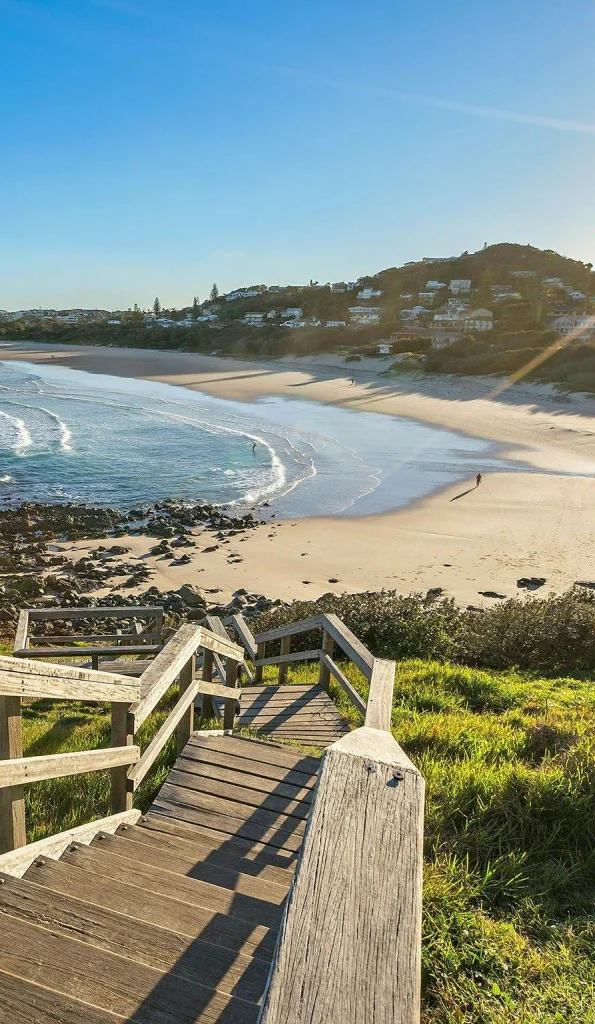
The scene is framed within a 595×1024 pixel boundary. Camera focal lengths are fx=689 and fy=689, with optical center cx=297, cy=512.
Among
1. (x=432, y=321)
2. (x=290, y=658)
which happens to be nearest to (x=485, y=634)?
(x=290, y=658)

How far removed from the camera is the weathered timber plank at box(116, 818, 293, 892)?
328 cm

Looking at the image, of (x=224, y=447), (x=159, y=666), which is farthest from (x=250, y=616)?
(x=224, y=447)

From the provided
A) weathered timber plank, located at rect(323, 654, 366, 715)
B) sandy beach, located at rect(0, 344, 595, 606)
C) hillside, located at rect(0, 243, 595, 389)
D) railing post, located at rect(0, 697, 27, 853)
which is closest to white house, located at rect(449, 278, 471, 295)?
hillside, located at rect(0, 243, 595, 389)

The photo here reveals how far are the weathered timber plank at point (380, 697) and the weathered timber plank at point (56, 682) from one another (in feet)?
3.83

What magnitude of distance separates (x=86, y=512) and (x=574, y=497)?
1783 centimetres

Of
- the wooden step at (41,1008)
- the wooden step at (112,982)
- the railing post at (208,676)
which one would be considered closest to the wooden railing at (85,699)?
the wooden step at (112,982)

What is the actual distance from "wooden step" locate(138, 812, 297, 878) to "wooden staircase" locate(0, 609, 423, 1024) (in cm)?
1

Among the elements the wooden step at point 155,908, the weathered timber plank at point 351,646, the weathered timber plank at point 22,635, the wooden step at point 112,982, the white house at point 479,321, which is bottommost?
the weathered timber plank at point 22,635

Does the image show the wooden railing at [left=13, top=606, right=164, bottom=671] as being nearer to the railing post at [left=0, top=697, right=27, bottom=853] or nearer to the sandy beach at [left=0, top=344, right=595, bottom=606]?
the railing post at [left=0, top=697, right=27, bottom=853]

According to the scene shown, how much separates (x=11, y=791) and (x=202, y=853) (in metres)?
1.23

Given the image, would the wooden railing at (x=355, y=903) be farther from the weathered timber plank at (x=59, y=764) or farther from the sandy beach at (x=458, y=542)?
the sandy beach at (x=458, y=542)

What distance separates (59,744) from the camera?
21.6 feet

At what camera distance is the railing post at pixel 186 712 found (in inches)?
187

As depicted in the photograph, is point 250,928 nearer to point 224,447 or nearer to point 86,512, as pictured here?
point 86,512
